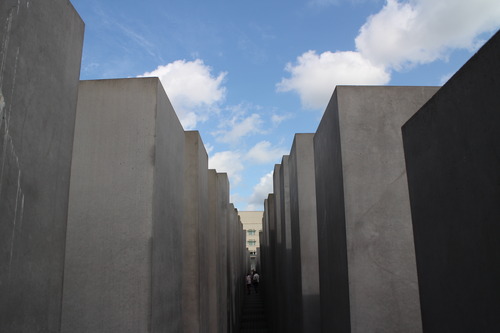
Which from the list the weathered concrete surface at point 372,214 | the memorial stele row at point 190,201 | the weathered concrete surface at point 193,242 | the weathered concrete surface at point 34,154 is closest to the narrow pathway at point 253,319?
the memorial stele row at point 190,201

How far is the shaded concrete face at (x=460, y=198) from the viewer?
1.75 meters

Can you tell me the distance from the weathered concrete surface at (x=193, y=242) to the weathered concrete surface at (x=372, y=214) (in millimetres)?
2458

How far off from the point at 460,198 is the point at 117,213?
295cm

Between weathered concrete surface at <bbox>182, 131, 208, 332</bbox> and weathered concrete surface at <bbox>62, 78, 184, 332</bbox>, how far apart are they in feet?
6.14

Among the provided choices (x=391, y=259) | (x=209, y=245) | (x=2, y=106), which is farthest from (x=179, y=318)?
(x=2, y=106)

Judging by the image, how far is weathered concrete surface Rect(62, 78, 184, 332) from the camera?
12.5 ft

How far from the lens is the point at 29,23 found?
77.4 inches

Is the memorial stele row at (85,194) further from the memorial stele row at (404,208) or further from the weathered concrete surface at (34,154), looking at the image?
the memorial stele row at (404,208)

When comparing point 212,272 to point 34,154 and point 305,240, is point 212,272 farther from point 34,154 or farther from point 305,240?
point 34,154

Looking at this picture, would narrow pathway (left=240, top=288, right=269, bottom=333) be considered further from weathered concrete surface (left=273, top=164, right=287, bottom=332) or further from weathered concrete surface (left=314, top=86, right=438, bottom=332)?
weathered concrete surface (left=314, top=86, right=438, bottom=332)

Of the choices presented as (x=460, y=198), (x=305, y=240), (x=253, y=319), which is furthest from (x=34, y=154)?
(x=253, y=319)

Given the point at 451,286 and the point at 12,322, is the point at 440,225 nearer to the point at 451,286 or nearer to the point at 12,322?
the point at 451,286

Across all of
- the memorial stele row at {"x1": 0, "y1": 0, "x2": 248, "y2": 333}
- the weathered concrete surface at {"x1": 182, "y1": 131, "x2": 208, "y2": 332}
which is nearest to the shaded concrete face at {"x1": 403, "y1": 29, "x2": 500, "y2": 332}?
the memorial stele row at {"x1": 0, "y1": 0, "x2": 248, "y2": 333}

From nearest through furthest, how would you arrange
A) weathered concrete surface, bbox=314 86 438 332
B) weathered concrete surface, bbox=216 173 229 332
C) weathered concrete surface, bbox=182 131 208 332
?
weathered concrete surface, bbox=314 86 438 332
weathered concrete surface, bbox=182 131 208 332
weathered concrete surface, bbox=216 173 229 332
